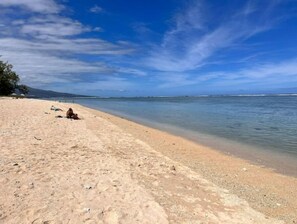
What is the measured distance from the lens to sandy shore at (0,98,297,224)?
19.5ft

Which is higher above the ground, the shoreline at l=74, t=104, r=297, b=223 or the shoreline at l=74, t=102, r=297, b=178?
the shoreline at l=74, t=104, r=297, b=223

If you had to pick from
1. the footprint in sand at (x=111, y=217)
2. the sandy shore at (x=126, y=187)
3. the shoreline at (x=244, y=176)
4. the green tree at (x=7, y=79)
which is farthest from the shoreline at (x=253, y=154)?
the green tree at (x=7, y=79)

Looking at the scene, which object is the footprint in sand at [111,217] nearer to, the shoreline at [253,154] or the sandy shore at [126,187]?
the sandy shore at [126,187]

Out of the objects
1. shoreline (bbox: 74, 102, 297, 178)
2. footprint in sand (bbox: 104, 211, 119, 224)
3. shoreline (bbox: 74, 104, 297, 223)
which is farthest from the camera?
shoreline (bbox: 74, 102, 297, 178)

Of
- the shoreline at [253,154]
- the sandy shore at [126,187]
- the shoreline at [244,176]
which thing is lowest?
the shoreline at [253,154]

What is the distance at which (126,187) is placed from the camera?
7422 millimetres

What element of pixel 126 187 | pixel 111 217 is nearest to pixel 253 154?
pixel 126 187

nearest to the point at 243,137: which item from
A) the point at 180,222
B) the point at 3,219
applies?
the point at 180,222

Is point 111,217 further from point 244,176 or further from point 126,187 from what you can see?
point 244,176

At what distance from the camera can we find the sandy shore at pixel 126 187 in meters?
5.95

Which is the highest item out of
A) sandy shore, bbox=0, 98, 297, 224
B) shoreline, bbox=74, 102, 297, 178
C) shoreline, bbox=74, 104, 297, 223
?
sandy shore, bbox=0, 98, 297, 224

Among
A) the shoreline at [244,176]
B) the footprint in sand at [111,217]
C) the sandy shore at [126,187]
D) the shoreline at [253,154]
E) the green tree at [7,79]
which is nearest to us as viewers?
the footprint in sand at [111,217]

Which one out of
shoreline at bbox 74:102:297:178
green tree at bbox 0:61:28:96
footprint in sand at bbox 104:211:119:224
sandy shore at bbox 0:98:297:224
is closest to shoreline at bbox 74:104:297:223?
sandy shore at bbox 0:98:297:224

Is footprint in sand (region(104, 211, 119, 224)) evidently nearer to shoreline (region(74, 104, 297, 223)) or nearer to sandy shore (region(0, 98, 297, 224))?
sandy shore (region(0, 98, 297, 224))
